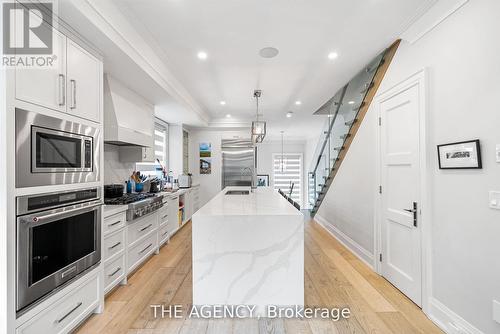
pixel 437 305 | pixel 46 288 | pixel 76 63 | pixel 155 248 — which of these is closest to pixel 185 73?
pixel 76 63

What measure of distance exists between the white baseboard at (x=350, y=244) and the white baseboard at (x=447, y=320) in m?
1.02

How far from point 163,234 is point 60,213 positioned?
237cm

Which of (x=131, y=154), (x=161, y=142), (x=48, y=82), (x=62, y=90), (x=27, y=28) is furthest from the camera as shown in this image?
(x=161, y=142)

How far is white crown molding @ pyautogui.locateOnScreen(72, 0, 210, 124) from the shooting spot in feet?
5.90

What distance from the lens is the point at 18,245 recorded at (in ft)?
4.61

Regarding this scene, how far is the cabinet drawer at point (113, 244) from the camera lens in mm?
2346

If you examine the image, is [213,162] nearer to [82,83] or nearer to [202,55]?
[202,55]

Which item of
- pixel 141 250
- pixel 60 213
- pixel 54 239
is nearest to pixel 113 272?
pixel 141 250

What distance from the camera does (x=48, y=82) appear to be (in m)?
1.63

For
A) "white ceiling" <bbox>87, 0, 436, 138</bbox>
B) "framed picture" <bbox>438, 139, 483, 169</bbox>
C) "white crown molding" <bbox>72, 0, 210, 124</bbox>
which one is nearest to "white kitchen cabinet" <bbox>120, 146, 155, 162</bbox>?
"white crown molding" <bbox>72, 0, 210, 124</bbox>

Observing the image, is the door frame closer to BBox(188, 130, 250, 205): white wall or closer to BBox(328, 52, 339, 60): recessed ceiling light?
BBox(328, 52, 339, 60): recessed ceiling light

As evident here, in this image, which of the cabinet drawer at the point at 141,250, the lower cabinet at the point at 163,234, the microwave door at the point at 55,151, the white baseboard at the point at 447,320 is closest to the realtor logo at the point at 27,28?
the microwave door at the point at 55,151

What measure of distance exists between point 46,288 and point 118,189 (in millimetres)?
1499

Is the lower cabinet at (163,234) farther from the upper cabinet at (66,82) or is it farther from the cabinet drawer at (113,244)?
the upper cabinet at (66,82)
